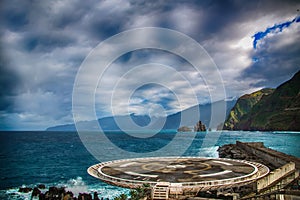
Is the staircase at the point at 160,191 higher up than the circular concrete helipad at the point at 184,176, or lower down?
lower down

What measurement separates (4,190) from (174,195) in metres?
36.1

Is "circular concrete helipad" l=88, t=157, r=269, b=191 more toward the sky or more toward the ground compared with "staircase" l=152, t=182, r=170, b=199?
more toward the sky

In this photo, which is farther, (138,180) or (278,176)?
(278,176)

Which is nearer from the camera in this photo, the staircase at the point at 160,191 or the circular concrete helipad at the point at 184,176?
the staircase at the point at 160,191

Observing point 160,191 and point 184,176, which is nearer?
point 160,191

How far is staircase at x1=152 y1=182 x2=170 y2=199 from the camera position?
17486mm

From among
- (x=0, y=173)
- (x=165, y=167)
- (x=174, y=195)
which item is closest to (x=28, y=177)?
(x=0, y=173)

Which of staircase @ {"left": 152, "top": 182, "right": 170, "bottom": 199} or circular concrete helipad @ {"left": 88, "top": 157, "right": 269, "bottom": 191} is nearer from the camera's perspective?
staircase @ {"left": 152, "top": 182, "right": 170, "bottom": 199}

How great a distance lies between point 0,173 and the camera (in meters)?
57.8

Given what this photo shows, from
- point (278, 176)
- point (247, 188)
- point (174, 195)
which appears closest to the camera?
point (174, 195)

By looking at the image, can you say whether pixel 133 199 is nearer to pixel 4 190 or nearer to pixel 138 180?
pixel 138 180

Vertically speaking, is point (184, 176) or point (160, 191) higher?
point (184, 176)

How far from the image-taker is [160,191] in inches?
703

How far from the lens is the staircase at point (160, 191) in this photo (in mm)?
17486
